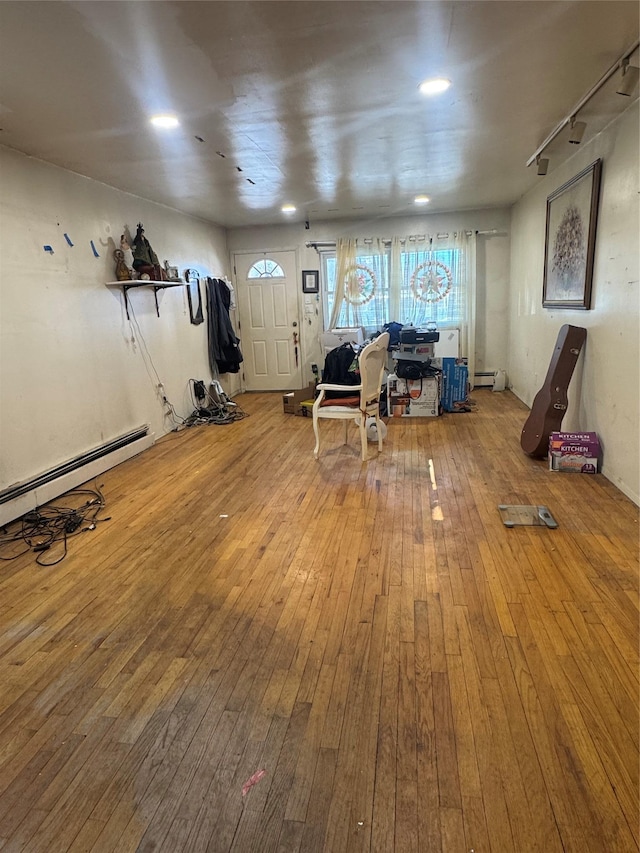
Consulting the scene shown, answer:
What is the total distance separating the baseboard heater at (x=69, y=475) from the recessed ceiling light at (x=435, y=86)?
3.51 metres

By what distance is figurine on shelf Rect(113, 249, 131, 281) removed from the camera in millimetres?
4359

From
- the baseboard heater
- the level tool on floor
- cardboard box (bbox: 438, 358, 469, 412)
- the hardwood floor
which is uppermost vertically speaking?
cardboard box (bbox: 438, 358, 469, 412)

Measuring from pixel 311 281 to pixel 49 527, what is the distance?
5099mm

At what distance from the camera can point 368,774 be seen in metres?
1.41

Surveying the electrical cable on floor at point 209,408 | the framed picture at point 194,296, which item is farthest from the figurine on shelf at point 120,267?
the electrical cable on floor at point 209,408

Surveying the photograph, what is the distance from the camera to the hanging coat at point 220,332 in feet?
21.1

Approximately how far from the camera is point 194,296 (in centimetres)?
602

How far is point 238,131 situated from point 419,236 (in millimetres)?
4127

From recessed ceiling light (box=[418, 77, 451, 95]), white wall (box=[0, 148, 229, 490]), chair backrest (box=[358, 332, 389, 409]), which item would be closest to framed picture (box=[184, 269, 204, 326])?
white wall (box=[0, 148, 229, 490])

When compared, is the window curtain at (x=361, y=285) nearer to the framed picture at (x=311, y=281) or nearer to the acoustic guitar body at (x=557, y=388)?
the framed picture at (x=311, y=281)

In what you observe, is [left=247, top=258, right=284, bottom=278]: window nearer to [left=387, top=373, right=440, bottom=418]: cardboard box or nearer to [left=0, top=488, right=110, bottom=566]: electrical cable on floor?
[left=387, top=373, right=440, bottom=418]: cardboard box

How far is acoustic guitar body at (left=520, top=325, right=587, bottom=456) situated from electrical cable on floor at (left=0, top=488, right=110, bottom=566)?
11.2 ft

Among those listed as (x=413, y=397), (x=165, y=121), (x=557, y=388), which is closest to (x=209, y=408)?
(x=413, y=397)

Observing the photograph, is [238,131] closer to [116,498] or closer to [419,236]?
[116,498]
